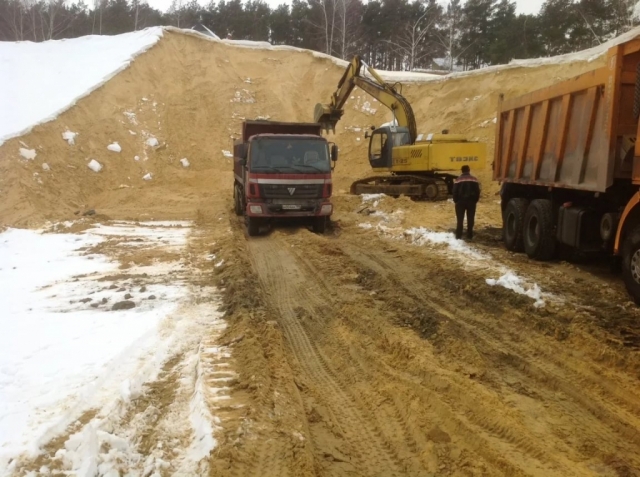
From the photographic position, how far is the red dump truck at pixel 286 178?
12.7m

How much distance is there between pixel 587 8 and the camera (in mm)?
35844

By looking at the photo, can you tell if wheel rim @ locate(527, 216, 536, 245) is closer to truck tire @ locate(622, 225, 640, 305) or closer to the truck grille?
truck tire @ locate(622, 225, 640, 305)

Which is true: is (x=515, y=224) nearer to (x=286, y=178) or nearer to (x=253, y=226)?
(x=286, y=178)

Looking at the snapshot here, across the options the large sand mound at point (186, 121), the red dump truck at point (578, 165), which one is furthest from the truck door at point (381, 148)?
the red dump truck at point (578, 165)

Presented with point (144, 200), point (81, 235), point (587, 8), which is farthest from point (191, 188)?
point (587, 8)

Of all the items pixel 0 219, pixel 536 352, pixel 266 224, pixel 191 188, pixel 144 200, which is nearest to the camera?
pixel 536 352

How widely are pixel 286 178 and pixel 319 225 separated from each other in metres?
1.47

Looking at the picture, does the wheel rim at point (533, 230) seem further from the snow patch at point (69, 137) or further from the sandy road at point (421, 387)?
the snow patch at point (69, 137)

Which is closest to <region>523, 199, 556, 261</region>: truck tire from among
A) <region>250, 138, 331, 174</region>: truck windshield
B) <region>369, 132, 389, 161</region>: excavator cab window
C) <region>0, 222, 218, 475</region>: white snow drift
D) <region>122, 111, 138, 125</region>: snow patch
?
<region>250, 138, 331, 174</region>: truck windshield

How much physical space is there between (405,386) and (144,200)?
17198 mm

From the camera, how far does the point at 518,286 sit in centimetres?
788

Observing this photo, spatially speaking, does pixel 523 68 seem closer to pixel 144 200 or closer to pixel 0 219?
pixel 144 200

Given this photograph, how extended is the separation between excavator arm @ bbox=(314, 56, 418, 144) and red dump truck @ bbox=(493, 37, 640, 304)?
8054mm

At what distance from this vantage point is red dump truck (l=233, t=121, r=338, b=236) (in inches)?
501
